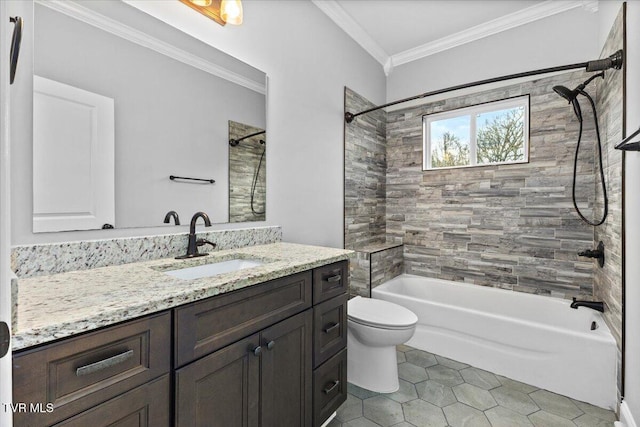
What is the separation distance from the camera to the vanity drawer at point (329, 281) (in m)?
1.42

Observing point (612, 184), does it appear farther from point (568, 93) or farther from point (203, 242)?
point (203, 242)

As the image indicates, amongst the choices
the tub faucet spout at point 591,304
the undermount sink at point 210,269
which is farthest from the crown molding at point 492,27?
the undermount sink at point 210,269

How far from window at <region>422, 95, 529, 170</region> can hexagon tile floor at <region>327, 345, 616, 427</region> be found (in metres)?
1.85

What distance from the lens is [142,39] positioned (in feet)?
4.42

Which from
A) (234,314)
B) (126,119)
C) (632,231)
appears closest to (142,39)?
(126,119)

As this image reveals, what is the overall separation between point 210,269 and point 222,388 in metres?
0.61

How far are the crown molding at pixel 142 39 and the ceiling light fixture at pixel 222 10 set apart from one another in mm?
235

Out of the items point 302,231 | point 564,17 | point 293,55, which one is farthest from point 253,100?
point 564,17

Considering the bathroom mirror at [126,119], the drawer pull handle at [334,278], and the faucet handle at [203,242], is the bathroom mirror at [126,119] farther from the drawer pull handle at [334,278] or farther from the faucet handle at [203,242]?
the drawer pull handle at [334,278]

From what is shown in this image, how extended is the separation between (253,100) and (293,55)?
58 cm

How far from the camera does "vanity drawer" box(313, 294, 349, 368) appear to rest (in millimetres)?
1418

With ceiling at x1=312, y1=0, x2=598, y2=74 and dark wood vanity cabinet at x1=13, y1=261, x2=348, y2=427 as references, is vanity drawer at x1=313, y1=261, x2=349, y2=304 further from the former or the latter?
ceiling at x1=312, y1=0, x2=598, y2=74

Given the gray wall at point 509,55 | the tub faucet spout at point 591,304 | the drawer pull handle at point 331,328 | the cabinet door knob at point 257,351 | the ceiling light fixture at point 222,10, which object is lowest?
the tub faucet spout at point 591,304

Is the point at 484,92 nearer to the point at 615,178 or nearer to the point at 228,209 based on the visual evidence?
the point at 615,178
